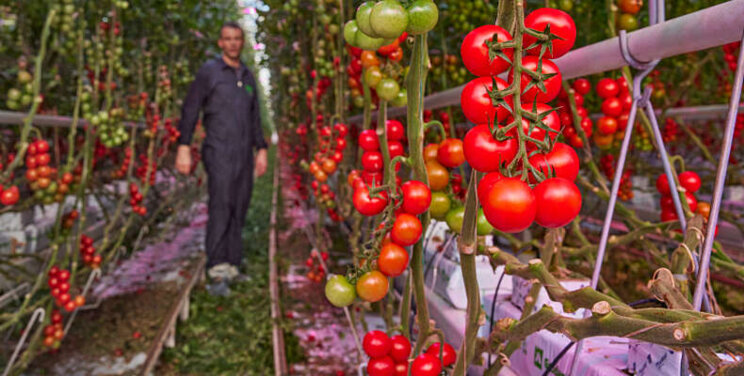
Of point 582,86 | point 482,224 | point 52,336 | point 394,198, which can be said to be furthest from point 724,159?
point 52,336

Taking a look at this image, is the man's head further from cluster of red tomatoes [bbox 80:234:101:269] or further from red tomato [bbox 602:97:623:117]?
red tomato [bbox 602:97:623:117]

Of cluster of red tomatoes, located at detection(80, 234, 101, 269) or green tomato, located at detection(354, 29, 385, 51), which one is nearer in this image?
green tomato, located at detection(354, 29, 385, 51)

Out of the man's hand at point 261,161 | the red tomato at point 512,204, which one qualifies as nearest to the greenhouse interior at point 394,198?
the red tomato at point 512,204

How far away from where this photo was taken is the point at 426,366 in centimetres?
87

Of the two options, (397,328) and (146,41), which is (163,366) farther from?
(146,41)

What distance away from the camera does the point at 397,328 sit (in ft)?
3.47

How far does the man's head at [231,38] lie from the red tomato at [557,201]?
3.47 metres

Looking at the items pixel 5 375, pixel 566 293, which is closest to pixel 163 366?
pixel 5 375

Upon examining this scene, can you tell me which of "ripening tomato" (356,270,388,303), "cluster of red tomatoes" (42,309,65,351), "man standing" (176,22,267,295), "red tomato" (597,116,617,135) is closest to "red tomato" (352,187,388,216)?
"ripening tomato" (356,270,388,303)

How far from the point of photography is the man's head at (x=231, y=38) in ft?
11.6

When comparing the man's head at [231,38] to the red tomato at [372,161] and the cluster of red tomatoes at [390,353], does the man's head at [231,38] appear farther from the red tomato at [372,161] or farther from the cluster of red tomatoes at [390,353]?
the cluster of red tomatoes at [390,353]

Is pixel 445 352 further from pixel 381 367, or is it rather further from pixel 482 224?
pixel 482 224

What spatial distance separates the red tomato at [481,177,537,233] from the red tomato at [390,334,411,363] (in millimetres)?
603

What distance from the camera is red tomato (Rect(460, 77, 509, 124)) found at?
50 centimetres
